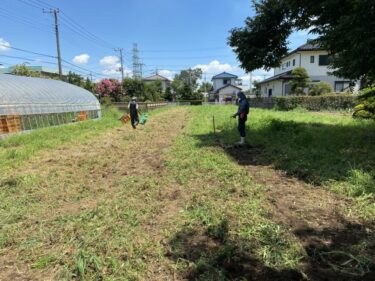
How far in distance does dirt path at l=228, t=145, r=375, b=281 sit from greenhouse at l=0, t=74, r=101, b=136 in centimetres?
1176

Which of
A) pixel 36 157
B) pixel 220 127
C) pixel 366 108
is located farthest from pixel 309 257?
pixel 366 108

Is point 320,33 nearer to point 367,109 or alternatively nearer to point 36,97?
point 367,109

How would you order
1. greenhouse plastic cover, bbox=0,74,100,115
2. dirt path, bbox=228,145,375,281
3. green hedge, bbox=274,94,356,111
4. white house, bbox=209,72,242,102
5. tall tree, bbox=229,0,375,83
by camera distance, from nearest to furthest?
dirt path, bbox=228,145,375,281 < tall tree, bbox=229,0,375,83 < greenhouse plastic cover, bbox=0,74,100,115 < green hedge, bbox=274,94,356,111 < white house, bbox=209,72,242,102

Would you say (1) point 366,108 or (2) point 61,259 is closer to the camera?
(2) point 61,259

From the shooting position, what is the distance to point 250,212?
4.33 metres

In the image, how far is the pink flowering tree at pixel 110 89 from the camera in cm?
4925

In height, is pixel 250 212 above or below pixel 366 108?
below

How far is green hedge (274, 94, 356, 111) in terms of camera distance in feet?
75.7

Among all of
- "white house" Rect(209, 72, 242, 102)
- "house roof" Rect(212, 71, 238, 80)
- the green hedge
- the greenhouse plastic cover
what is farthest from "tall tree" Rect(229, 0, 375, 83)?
"house roof" Rect(212, 71, 238, 80)

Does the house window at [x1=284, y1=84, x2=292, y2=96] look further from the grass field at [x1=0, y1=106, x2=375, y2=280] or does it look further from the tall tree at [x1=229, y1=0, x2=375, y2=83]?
the grass field at [x1=0, y1=106, x2=375, y2=280]

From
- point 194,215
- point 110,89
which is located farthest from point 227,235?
point 110,89

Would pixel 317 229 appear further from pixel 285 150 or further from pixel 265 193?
pixel 285 150

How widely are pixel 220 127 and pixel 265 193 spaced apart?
354 inches

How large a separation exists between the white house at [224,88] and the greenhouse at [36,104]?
4741cm
